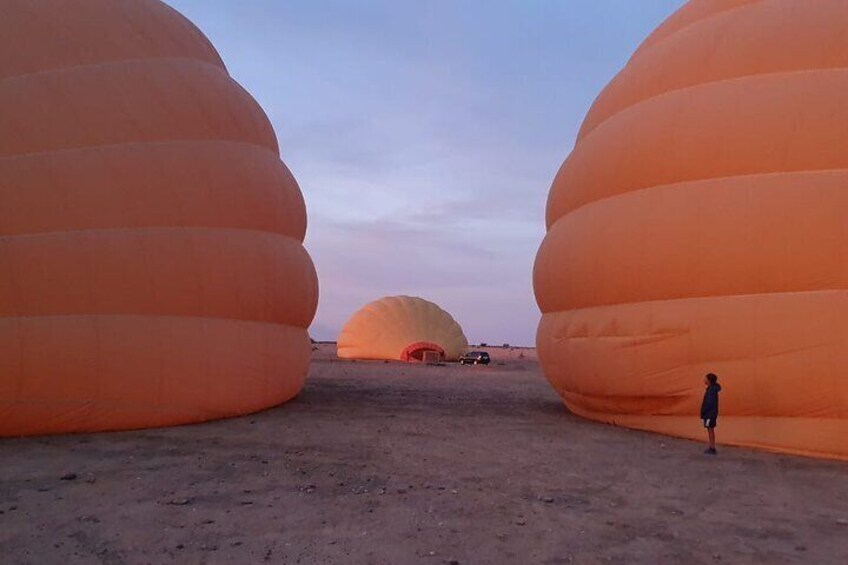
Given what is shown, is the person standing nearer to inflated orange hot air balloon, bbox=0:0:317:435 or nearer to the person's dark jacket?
the person's dark jacket

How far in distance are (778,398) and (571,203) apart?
15.0 feet

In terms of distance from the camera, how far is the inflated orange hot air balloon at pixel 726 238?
8.18 metres

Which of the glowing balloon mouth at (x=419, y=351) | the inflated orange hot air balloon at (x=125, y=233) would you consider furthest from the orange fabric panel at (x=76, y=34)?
the glowing balloon mouth at (x=419, y=351)

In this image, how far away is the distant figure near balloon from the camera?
34.8m

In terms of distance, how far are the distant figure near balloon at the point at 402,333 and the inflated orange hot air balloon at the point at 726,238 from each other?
24.2m

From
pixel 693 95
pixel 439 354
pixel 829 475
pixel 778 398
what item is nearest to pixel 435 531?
pixel 829 475

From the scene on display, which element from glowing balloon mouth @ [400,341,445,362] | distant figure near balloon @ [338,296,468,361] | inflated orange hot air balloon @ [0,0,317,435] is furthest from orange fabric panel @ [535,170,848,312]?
distant figure near balloon @ [338,296,468,361]

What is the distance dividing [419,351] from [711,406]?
88.8 feet

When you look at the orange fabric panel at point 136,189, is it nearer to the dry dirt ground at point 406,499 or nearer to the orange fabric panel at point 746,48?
the dry dirt ground at point 406,499

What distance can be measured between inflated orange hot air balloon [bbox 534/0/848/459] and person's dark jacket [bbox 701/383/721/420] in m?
0.31

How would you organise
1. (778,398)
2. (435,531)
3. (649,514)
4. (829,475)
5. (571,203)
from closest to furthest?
(435,531) → (649,514) → (829,475) → (778,398) → (571,203)

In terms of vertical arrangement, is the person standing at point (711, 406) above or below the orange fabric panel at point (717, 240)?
below

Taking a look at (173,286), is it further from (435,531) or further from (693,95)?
(693,95)

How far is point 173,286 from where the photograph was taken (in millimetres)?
9289
